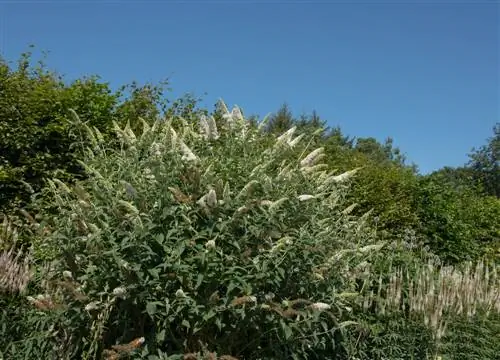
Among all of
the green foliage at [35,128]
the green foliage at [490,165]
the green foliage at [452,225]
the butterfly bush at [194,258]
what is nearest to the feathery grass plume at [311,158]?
the butterfly bush at [194,258]

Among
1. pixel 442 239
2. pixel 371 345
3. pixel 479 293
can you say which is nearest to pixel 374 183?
pixel 442 239

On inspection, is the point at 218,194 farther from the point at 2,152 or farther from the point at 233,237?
the point at 2,152

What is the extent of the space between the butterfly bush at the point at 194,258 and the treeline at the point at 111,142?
0.67 m

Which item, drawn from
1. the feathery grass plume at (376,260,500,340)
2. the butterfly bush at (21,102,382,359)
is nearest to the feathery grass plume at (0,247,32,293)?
the butterfly bush at (21,102,382,359)

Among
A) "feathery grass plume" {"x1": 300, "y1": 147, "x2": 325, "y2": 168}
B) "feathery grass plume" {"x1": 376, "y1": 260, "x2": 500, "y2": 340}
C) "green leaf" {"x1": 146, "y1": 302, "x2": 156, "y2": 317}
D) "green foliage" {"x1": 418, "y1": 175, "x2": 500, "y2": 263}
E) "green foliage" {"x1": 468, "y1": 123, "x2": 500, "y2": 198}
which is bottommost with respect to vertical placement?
"green leaf" {"x1": 146, "y1": 302, "x2": 156, "y2": 317}

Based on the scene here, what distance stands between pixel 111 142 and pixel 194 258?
1.32 metres

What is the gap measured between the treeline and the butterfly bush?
668mm

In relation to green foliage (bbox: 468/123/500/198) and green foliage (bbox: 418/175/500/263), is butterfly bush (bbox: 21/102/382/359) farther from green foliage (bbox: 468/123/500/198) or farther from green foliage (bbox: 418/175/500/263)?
green foliage (bbox: 468/123/500/198)

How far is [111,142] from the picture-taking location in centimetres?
414

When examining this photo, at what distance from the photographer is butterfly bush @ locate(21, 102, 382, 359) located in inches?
131

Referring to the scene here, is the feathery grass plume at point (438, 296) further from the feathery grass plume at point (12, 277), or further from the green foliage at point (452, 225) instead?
the green foliage at point (452, 225)

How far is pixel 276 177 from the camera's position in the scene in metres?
3.96

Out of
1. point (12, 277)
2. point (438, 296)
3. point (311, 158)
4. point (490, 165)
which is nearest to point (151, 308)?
point (12, 277)

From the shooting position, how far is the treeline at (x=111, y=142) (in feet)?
20.4
